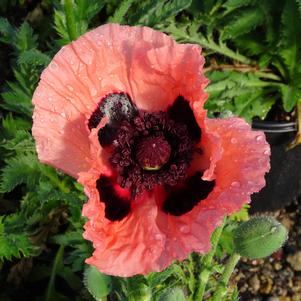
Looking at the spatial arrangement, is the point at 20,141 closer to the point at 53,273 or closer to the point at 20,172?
the point at 20,172

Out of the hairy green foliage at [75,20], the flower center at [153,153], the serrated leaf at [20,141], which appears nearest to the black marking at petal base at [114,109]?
the flower center at [153,153]

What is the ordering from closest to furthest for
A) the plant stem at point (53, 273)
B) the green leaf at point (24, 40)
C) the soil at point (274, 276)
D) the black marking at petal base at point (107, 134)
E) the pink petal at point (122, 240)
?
the pink petal at point (122, 240), the black marking at petal base at point (107, 134), the green leaf at point (24, 40), the plant stem at point (53, 273), the soil at point (274, 276)

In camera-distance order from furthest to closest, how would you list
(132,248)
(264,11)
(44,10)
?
(44,10), (264,11), (132,248)

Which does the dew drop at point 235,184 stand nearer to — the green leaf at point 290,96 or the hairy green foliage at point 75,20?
the hairy green foliage at point 75,20

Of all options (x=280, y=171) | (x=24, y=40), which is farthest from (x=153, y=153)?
(x=280, y=171)

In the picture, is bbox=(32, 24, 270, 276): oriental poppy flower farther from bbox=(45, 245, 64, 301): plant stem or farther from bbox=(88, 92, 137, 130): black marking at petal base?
bbox=(45, 245, 64, 301): plant stem

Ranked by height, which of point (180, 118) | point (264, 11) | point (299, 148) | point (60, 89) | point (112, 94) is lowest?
point (299, 148)

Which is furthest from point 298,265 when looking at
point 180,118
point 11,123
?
point 180,118

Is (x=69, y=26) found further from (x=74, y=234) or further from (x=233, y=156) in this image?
(x=233, y=156)
